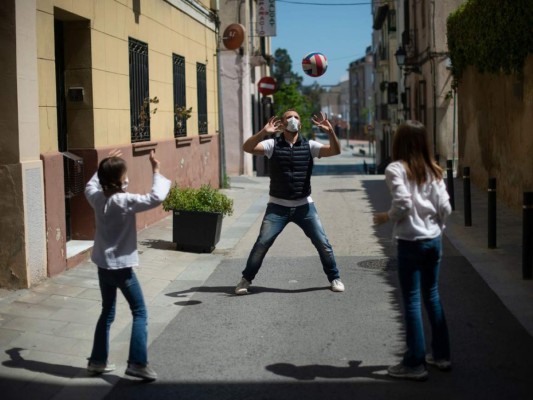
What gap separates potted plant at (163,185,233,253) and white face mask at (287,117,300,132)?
329 cm

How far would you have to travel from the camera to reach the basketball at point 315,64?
17.9 meters

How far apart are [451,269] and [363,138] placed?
112 metres

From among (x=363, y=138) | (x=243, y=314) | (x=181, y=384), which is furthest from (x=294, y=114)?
(x=363, y=138)

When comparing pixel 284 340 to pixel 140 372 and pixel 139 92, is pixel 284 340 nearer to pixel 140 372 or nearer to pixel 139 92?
pixel 140 372

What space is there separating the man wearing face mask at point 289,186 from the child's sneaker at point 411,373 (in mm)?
2891

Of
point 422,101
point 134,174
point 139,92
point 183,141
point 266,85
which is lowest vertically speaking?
point 134,174

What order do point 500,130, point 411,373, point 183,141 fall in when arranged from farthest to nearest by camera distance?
point 183,141, point 500,130, point 411,373

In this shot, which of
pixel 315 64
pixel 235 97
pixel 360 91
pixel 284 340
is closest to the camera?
pixel 284 340

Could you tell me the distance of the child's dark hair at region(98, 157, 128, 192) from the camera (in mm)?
5555

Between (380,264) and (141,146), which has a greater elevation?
(141,146)

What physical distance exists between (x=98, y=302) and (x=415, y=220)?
3777 millimetres

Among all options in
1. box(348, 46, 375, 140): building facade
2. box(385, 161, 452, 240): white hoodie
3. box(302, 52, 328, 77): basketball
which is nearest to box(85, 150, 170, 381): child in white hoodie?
box(385, 161, 452, 240): white hoodie

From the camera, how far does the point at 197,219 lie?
11.3 meters

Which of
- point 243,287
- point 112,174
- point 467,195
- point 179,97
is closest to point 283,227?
point 243,287
